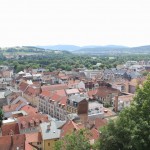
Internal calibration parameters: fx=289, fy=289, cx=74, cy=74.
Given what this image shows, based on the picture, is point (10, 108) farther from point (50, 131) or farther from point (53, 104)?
point (50, 131)

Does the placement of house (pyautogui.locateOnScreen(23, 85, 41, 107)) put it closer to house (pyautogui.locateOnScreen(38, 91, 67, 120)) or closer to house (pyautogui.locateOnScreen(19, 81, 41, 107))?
house (pyautogui.locateOnScreen(19, 81, 41, 107))

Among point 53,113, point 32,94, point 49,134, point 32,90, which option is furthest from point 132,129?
point 32,90

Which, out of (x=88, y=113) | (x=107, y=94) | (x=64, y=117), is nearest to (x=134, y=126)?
(x=88, y=113)

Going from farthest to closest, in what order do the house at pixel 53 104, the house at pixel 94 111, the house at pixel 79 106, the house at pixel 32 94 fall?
the house at pixel 32 94, the house at pixel 53 104, the house at pixel 94 111, the house at pixel 79 106

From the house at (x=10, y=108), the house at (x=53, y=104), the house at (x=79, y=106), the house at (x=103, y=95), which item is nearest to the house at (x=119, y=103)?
the house at (x=103, y=95)

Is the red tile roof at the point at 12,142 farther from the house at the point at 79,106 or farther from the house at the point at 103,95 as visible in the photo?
the house at the point at 103,95

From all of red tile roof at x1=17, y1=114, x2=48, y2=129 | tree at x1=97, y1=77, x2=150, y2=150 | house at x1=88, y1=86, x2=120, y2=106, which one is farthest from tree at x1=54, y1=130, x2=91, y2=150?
house at x1=88, y1=86, x2=120, y2=106
